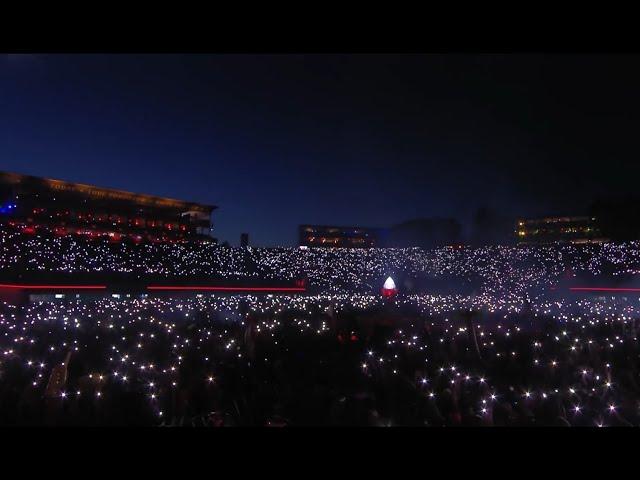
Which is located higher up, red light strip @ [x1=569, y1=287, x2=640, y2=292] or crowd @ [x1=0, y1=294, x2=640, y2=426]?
red light strip @ [x1=569, y1=287, x2=640, y2=292]

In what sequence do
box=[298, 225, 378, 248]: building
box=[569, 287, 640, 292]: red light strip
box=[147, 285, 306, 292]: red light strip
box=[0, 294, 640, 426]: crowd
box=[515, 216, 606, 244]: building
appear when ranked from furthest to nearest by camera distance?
1. box=[298, 225, 378, 248]: building
2. box=[515, 216, 606, 244]: building
3. box=[147, 285, 306, 292]: red light strip
4. box=[569, 287, 640, 292]: red light strip
5. box=[0, 294, 640, 426]: crowd

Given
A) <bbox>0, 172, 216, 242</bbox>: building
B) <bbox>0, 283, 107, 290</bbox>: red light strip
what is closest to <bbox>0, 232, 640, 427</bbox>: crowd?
<bbox>0, 283, 107, 290</bbox>: red light strip

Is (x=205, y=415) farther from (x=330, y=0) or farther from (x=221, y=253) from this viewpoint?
(x=221, y=253)

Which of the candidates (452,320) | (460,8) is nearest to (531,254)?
(452,320)

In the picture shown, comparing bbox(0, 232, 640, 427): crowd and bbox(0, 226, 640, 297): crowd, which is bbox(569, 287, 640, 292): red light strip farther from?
bbox(0, 232, 640, 427): crowd

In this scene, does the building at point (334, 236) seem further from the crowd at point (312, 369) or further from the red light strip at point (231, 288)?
the crowd at point (312, 369)
